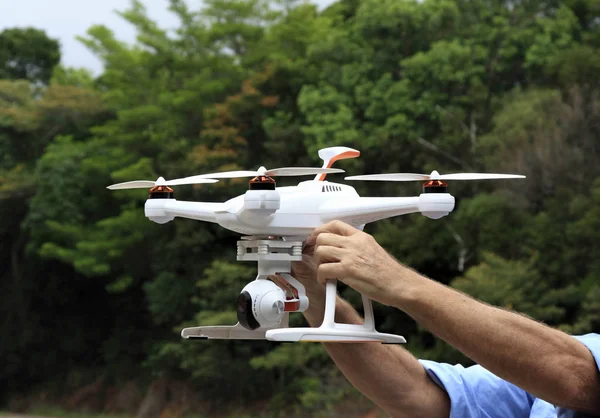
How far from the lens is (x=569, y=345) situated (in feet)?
6.16

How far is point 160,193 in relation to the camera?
7.58 ft

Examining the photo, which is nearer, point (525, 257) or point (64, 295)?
point (525, 257)

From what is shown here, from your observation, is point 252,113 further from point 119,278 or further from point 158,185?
point 158,185

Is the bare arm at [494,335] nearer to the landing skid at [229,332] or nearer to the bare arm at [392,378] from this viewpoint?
the landing skid at [229,332]

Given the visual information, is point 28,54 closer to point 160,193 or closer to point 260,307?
point 160,193

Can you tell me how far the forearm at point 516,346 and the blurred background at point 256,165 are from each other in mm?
16005

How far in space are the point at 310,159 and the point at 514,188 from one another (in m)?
5.35

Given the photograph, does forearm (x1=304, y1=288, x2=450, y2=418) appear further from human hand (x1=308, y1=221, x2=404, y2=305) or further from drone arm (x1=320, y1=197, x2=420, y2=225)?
human hand (x1=308, y1=221, x2=404, y2=305)

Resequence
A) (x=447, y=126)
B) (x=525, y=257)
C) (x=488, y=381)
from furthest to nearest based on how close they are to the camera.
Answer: (x=447, y=126), (x=525, y=257), (x=488, y=381)

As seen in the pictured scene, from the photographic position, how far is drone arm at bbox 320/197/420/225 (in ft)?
7.00

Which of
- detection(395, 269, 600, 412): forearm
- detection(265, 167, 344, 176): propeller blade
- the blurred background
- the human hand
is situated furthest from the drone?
the blurred background

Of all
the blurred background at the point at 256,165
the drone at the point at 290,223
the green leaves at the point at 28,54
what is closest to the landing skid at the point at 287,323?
the drone at the point at 290,223

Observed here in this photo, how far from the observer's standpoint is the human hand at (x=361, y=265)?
6.29ft

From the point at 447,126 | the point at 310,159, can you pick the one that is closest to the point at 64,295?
the point at 310,159
